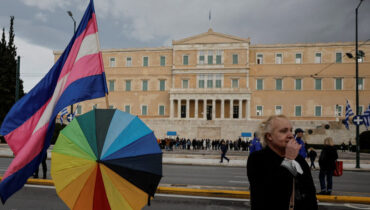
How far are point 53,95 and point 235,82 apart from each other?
44.2 meters

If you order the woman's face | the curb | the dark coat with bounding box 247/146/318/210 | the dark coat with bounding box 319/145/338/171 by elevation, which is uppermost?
the woman's face

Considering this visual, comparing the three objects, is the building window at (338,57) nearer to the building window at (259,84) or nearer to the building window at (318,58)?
the building window at (318,58)

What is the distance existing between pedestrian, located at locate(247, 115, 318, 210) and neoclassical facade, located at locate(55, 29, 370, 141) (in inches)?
1549

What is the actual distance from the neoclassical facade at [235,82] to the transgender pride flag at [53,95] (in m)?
37.7

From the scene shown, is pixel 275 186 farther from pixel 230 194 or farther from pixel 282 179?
pixel 230 194

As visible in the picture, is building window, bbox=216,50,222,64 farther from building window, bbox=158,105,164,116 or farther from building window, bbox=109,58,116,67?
building window, bbox=109,58,116,67

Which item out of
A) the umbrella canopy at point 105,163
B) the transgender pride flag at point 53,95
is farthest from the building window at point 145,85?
the umbrella canopy at point 105,163

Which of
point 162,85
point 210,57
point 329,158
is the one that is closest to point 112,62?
point 162,85

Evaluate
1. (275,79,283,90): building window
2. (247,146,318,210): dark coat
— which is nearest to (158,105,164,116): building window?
(275,79,283,90): building window

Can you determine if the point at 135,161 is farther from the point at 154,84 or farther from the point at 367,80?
the point at 367,80

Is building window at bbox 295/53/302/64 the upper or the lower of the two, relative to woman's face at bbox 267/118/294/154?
upper

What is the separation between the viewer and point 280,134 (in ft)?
6.88

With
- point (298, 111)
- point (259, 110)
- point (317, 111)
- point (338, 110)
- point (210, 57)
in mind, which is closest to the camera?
point (338, 110)

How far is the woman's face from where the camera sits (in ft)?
6.82
